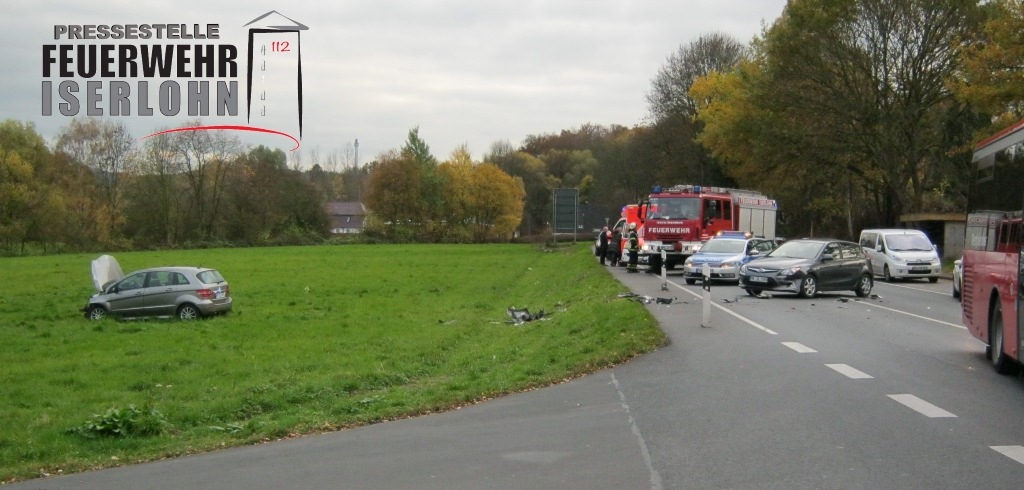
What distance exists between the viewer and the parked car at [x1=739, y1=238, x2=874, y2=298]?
25.0 m

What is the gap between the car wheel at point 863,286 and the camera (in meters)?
26.0

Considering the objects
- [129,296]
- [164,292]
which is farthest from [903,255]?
[129,296]

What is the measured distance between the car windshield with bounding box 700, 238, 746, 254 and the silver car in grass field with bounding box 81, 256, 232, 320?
15.5 metres

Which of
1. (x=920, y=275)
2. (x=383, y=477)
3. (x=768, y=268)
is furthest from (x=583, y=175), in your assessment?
(x=383, y=477)

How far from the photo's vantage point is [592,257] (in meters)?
51.5

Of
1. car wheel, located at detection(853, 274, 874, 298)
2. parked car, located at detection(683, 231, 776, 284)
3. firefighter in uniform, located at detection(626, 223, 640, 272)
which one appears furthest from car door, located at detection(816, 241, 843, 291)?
firefighter in uniform, located at detection(626, 223, 640, 272)

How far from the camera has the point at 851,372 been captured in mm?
12344

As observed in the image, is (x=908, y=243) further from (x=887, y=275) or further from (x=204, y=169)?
(x=204, y=169)

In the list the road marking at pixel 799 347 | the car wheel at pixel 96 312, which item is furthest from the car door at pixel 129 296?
the road marking at pixel 799 347

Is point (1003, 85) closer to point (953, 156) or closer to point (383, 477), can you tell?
point (953, 156)

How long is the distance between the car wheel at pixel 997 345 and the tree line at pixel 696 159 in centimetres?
480

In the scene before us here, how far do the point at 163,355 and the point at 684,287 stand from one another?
16.0 m

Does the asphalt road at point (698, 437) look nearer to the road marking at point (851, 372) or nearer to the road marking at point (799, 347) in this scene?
the road marking at point (851, 372)

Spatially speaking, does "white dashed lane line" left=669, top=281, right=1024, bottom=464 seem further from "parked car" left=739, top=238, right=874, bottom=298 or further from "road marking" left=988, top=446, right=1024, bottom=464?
"parked car" left=739, top=238, right=874, bottom=298
